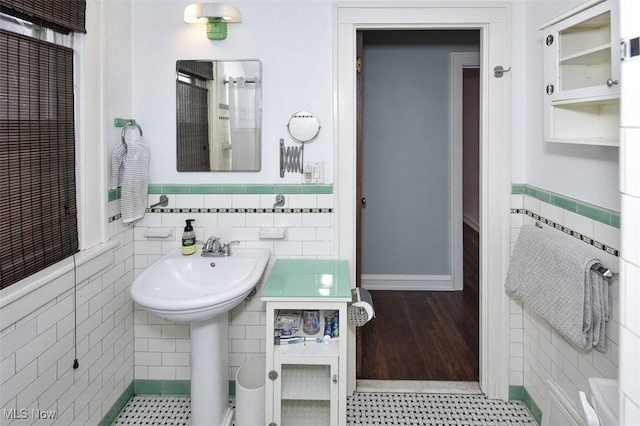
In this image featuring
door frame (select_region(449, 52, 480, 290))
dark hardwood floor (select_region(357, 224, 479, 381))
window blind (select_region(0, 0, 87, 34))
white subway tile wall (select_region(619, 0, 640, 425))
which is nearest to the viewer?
white subway tile wall (select_region(619, 0, 640, 425))

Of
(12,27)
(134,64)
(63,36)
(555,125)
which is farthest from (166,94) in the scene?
(555,125)

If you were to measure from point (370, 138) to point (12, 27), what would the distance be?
2.97m

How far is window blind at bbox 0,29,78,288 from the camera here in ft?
5.35

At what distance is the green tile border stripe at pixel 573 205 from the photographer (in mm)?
1689

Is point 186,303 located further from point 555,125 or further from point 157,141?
point 555,125

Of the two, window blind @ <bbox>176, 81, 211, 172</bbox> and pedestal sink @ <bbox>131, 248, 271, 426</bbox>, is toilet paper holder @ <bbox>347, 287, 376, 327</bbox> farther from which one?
window blind @ <bbox>176, 81, 211, 172</bbox>

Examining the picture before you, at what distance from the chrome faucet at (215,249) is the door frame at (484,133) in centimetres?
57

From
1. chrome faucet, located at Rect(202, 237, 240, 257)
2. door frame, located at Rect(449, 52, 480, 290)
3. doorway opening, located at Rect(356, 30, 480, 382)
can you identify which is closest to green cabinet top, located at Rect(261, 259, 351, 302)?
chrome faucet, located at Rect(202, 237, 240, 257)

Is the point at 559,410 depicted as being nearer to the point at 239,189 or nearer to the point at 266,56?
the point at 239,189

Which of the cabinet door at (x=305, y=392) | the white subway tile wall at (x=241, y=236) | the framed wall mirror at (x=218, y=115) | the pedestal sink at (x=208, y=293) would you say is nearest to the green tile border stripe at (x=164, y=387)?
the white subway tile wall at (x=241, y=236)

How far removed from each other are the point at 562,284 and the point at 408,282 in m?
2.56

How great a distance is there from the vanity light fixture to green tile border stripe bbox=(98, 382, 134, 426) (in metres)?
1.90

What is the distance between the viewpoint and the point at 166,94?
250 centimetres

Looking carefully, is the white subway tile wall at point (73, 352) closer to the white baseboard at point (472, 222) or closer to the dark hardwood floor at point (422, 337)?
the dark hardwood floor at point (422, 337)
